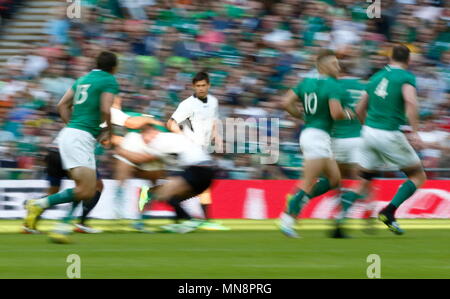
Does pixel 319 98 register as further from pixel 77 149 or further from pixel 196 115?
pixel 196 115

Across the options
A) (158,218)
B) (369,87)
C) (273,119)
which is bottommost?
(158,218)

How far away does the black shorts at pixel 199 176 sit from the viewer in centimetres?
1370

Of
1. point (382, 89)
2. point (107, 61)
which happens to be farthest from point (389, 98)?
point (107, 61)

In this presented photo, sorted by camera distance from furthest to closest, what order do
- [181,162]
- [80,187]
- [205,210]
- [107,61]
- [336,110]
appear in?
[205,210] < [181,162] < [336,110] < [107,61] < [80,187]

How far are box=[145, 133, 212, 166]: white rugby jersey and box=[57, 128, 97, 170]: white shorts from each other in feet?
7.23

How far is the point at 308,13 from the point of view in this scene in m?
21.1

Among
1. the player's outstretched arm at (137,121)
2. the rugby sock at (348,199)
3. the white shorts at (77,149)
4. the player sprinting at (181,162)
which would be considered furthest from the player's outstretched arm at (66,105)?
the rugby sock at (348,199)

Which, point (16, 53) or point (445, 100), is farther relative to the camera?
point (16, 53)

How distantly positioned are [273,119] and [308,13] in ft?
9.66

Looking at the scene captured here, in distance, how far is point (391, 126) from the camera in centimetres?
1270

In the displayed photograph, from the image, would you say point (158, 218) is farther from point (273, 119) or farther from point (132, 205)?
point (273, 119)

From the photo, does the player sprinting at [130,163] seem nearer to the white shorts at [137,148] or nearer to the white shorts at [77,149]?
the white shorts at [137,148]

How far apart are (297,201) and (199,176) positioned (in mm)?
1902
